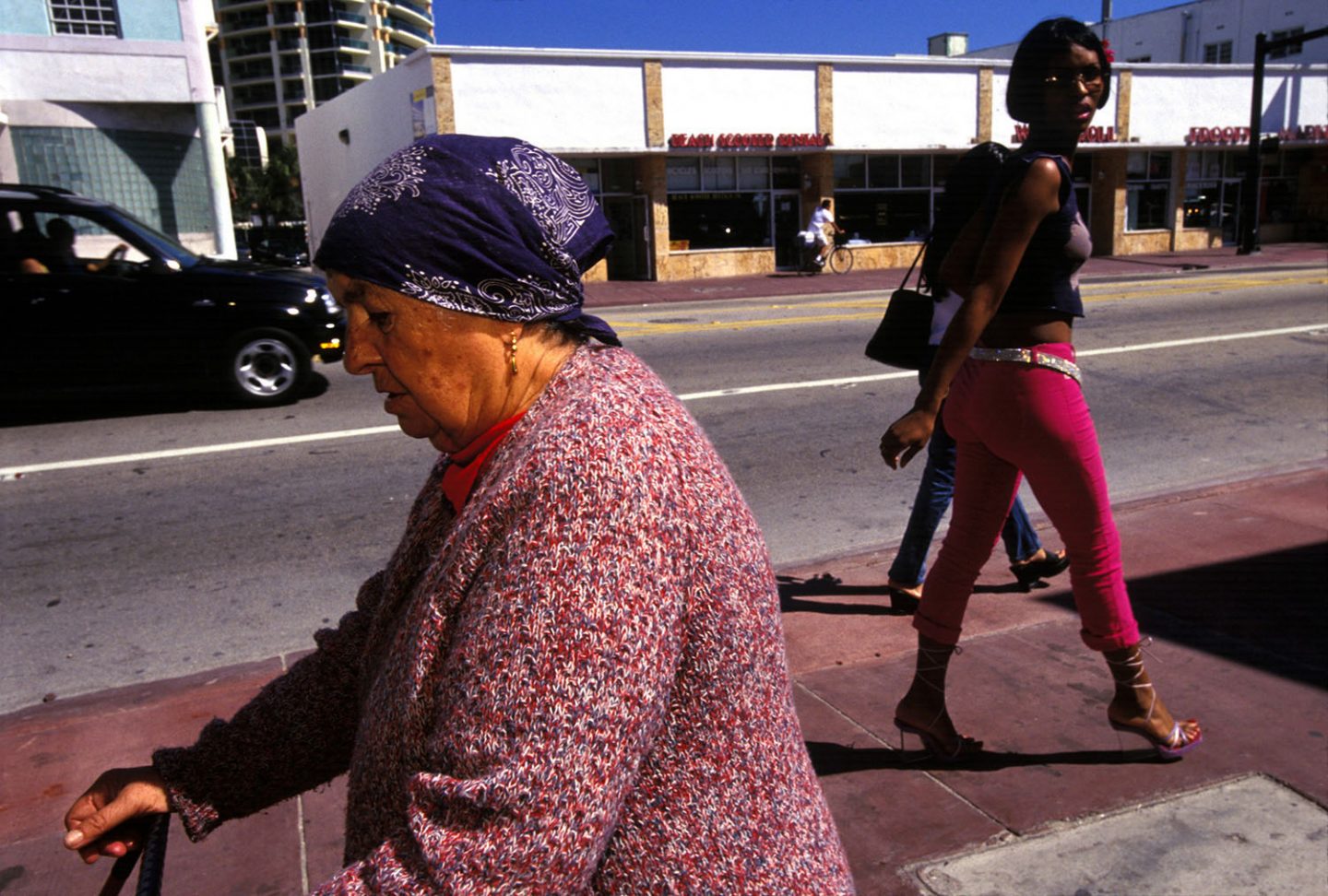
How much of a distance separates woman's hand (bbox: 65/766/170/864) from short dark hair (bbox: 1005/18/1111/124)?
2638 millimetres

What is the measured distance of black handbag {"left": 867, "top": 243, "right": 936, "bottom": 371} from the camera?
12.0ft

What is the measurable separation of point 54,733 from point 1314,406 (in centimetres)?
906

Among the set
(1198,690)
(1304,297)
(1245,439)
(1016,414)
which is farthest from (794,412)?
(1304,297)

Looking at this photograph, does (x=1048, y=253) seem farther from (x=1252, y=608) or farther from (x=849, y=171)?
(x=849, y=171)

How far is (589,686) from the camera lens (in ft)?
3.50

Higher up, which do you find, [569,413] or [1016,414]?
[569,413]

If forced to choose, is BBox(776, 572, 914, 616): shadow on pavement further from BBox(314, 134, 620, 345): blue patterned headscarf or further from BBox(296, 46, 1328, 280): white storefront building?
BBox(296, 46, 1328, 280): white storefront building

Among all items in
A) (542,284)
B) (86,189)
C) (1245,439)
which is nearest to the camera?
(542,284)

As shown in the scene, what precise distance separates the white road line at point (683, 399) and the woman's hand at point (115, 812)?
21.5ft

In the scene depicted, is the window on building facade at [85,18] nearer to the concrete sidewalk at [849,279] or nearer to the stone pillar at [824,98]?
the concrete sidewalk at [849,279]

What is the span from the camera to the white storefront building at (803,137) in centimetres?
2381

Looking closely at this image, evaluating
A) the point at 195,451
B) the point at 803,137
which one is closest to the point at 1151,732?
the point at 195,451

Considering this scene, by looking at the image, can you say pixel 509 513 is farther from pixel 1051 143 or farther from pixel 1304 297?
pixel 1304 297

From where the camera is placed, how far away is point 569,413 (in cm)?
119
